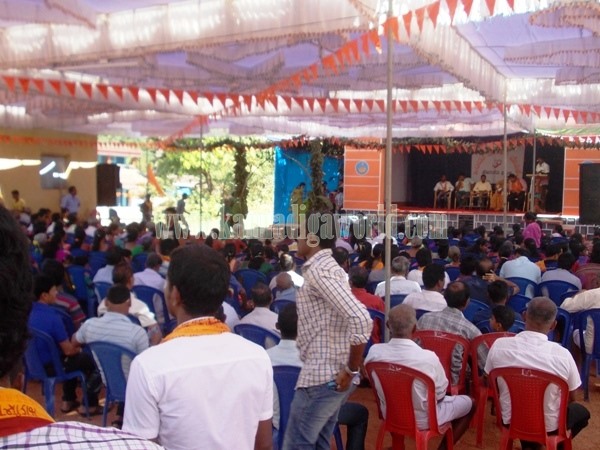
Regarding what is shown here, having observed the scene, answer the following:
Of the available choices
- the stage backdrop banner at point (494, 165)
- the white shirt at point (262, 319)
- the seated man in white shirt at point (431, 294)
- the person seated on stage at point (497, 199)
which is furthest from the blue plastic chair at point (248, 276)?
the stage backdrop banner at point (494, 165)

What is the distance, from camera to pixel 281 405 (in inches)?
135

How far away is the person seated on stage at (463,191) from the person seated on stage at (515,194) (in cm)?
136

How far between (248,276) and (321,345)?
4.18 metres

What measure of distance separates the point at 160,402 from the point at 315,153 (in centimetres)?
1513

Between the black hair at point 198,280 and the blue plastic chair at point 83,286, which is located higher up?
the black hair at point 198,280

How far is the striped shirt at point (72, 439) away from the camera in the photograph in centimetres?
87

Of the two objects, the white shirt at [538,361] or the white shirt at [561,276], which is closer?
the white shirt at [538,361]

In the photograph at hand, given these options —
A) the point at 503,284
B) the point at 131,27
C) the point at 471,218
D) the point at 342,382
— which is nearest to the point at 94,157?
the point at 471,218

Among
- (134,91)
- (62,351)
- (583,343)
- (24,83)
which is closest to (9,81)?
(24,83)

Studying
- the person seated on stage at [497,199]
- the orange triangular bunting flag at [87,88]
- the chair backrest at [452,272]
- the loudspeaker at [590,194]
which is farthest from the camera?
the person seated on stage at [497,199]

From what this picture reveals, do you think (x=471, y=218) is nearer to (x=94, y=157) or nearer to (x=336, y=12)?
(x=94, y=157)

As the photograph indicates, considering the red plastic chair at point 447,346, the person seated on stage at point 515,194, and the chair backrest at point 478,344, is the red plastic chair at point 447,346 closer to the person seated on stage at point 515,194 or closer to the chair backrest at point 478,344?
the chair backrest at point 478,344

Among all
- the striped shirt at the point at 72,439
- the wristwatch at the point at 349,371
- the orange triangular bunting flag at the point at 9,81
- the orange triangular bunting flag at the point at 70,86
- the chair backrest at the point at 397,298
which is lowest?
the chair backrest at the point at 397,298

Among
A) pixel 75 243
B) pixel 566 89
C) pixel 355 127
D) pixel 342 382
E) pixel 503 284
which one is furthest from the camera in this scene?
pixel 355 127
